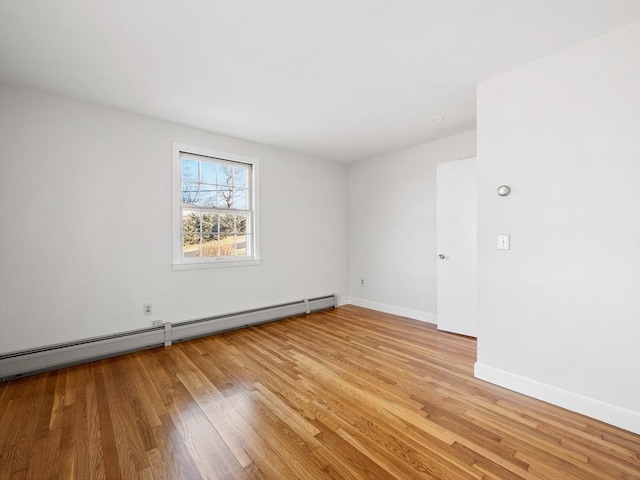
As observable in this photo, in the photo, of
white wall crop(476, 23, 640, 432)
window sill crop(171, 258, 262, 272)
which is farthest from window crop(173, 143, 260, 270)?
white wall crop(476, 23, 640, 432)

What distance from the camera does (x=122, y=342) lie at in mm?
2906

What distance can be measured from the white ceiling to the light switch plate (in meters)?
1.37

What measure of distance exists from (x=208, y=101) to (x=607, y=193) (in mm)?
3401

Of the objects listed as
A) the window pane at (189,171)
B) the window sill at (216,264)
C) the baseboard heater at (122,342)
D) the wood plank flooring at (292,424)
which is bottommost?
the wood plank flooring at (292,424)

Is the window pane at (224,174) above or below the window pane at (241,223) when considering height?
above

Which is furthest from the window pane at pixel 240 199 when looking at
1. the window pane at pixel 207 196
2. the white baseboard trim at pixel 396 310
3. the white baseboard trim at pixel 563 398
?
the white baseboard trim at pixel 563 398

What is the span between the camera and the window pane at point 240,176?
13.3 feet

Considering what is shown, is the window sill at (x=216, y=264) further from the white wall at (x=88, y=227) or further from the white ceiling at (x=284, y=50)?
the white ceiling at (x=284, y=50)

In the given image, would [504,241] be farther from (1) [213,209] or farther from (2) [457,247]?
(1) [213,209]

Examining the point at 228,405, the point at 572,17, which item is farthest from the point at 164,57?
the point at 572,17

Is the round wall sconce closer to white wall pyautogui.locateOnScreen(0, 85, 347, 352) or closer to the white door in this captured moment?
the white door

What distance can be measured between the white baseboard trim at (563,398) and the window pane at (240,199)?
133 inches

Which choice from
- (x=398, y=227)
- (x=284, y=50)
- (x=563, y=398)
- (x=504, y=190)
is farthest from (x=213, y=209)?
(x=563, y=398)

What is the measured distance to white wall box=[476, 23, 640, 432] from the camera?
1818 mm
